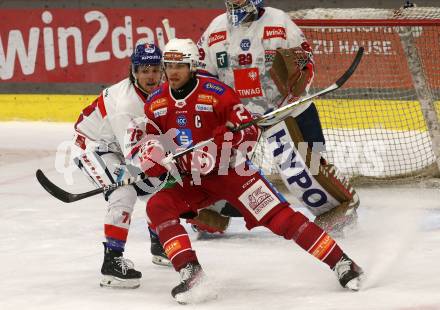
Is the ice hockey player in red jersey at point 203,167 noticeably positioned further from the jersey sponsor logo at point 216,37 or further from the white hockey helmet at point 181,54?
the jersey sponsor logo at point 216,37

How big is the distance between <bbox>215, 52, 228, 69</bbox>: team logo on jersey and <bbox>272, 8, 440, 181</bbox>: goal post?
3.70ft

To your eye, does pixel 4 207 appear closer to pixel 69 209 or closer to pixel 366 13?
pixel 69 209

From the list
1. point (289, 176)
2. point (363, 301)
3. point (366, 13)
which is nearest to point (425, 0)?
point (366, 13)

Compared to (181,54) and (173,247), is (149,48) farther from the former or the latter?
(173,247)

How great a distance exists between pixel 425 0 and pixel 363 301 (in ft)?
16.1

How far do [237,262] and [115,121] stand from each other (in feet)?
2.86

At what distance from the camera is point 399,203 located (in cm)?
616

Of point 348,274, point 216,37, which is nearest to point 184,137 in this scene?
point 348,274

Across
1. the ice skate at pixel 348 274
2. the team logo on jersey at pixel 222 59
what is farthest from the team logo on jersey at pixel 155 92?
the team logo on jersey at pixel 222 59

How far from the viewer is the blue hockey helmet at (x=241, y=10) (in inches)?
216

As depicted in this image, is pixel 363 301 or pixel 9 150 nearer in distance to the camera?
pixel 363 301

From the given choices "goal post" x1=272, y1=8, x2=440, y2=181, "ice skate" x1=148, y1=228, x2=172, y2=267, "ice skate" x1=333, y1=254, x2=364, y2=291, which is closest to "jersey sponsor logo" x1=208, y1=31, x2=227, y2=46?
"goal post" x1=272, y1=8, x2=440, y2=181

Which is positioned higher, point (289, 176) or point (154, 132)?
point (154, 132)

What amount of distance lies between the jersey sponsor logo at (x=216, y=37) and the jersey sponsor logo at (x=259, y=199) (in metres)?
1.55
